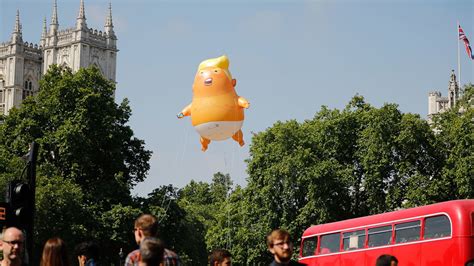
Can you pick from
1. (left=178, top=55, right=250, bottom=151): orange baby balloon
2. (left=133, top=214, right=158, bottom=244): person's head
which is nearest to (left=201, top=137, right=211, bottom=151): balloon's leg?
(left=178, top=55, right=250, bottom=151): orange baby balloon

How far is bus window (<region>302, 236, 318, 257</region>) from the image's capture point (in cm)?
3462

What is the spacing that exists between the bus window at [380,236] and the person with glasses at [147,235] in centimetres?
1963

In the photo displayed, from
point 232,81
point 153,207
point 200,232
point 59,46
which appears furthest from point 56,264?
point 59,46

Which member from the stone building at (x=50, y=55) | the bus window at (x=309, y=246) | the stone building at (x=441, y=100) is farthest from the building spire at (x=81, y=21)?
the bus window at (x=309, y=246)

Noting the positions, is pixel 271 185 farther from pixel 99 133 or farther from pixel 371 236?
pixel 371 236

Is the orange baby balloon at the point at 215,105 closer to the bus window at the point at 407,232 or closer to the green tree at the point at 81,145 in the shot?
the bus window at the point at 407,232

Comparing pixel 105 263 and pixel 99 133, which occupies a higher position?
pixel 99 133

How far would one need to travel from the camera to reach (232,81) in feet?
94.7

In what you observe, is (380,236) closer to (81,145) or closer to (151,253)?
(151,253)

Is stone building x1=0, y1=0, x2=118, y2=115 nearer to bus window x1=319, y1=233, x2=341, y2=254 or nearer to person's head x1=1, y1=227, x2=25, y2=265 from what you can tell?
bus window x1=319, y1=233, x2=341, y2=254

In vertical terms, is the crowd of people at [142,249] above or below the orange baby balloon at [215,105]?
below

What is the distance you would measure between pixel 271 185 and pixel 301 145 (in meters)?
3.22

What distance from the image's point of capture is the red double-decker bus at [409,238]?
1049 inches

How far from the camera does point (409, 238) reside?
2859 cm
